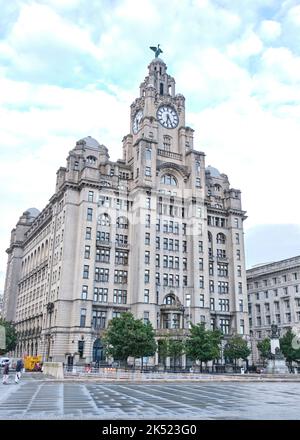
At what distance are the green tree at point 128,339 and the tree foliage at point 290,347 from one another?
2778 cm

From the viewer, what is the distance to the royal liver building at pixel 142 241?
246ft

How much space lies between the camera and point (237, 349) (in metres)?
74.3

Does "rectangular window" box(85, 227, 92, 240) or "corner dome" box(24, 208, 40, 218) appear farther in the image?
"corner dome" box(24, 208, 40, 218)

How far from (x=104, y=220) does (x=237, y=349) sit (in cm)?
3312

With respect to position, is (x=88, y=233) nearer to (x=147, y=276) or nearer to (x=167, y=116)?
(x=147, y=276)

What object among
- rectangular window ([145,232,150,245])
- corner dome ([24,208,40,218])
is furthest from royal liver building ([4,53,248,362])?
corner dome ([24,208,40,218])

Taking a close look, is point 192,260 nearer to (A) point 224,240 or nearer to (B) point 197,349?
(A) point 224,240

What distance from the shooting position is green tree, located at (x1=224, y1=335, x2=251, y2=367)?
244 feet

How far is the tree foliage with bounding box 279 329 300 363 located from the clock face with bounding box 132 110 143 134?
167 feet

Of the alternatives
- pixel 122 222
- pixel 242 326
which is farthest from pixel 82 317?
pixel 242 326

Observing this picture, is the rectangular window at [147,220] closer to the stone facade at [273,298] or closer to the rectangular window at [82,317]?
the rectangular window at [82,317]

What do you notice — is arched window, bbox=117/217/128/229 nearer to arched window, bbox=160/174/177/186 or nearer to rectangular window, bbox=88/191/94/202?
rectangular window, bbox=88/191/94/202

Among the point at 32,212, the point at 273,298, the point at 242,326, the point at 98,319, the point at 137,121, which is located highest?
the point at 137,121
